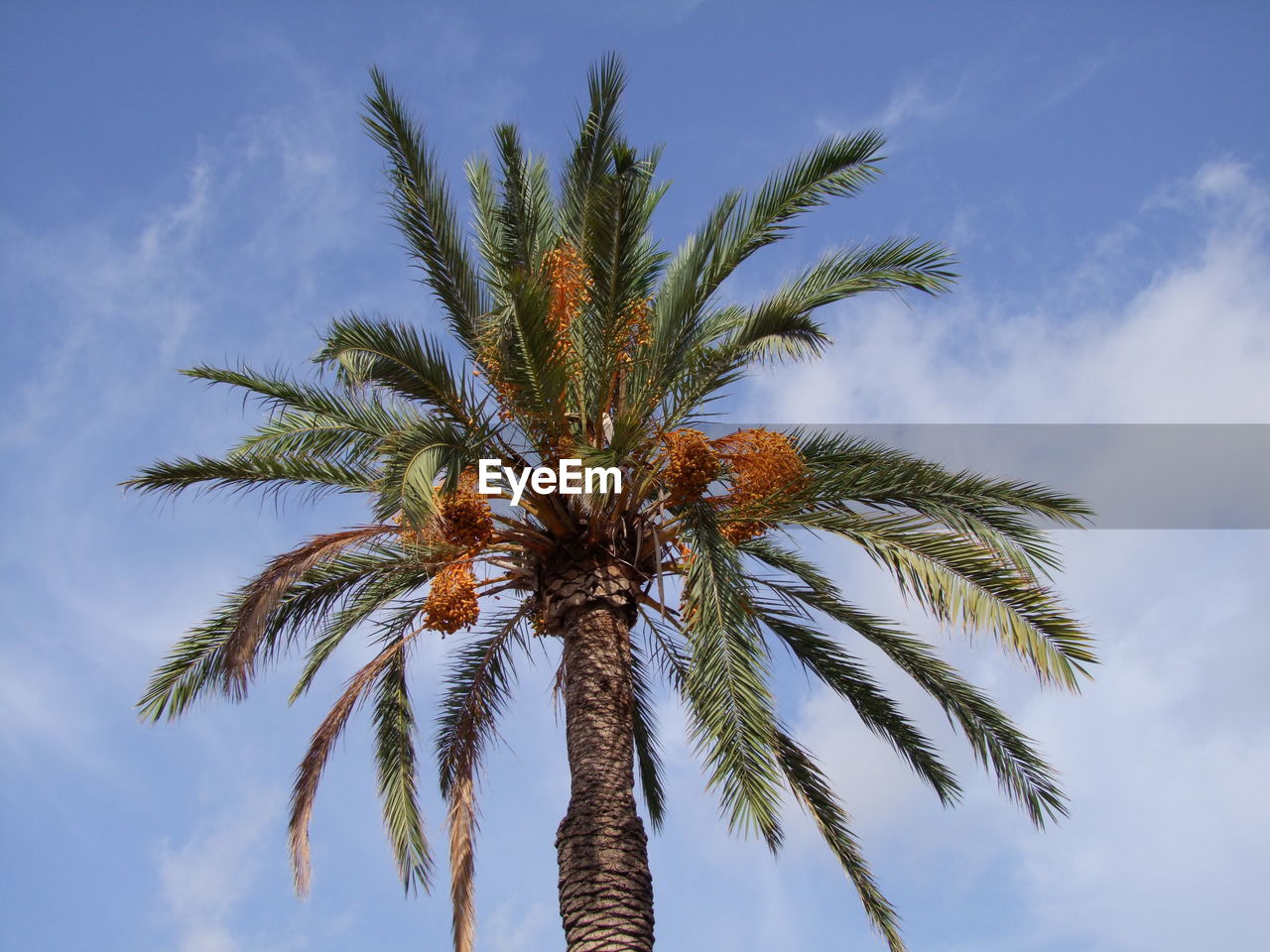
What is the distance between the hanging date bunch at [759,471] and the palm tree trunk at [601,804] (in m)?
1.47

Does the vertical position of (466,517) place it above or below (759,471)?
below

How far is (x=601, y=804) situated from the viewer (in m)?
9.74

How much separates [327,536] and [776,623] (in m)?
4.06

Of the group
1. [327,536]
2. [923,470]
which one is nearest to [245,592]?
[327,536]

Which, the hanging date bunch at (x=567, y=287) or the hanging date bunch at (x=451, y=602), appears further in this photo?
the hanging date bunch at (x=567, y=287)

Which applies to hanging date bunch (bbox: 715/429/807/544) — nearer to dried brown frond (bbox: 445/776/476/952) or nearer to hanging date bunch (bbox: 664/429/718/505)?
hanging date bunch (bbox: 664/429/718/505)

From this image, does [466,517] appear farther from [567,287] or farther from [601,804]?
[601,804]

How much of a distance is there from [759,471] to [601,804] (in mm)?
2814

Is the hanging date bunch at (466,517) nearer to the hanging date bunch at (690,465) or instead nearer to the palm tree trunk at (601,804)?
the palm tree trunk at (601,804)

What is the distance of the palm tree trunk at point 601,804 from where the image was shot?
9281 mm

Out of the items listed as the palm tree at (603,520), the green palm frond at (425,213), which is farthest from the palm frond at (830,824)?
the green palm frond at (425,213)

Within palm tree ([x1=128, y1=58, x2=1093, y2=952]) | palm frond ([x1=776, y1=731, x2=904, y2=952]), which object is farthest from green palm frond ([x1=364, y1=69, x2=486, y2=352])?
palm frond ([x1=776, y1=731, x2=904, y2=952])

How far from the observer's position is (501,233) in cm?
1210

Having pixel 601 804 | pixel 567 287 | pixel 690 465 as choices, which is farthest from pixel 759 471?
pixel 601 804
